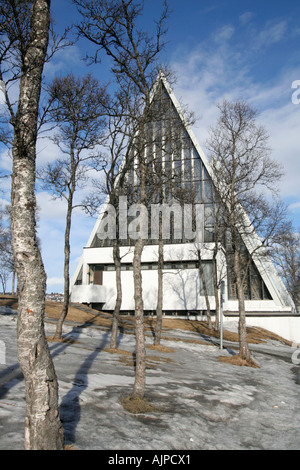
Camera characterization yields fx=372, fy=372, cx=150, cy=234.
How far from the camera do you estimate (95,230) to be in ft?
126

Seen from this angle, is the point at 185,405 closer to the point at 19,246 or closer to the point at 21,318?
the point at 21,318

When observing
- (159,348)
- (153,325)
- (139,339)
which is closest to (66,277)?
(159,348)

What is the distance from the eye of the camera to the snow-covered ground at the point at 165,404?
5879 millimetres

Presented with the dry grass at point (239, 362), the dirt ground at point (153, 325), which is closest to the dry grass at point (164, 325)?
the dirt ground at point (153, 325)

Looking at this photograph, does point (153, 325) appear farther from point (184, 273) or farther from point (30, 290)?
point (30, 290)

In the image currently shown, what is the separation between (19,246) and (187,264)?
1226 inches

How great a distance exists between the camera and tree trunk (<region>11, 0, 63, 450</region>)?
4.43 metres

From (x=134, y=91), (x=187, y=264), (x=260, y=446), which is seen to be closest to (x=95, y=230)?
(x=187, y=264)

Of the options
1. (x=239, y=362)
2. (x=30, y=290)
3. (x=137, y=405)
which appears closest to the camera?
(x=30, y=290)

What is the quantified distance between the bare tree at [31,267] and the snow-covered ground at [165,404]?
833 millimetres

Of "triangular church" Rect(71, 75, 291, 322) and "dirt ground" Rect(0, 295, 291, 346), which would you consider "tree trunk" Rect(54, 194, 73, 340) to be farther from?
"triangular church" Rect(71, 75, 291, 322)

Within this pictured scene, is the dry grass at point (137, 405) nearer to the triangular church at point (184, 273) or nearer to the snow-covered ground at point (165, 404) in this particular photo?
the snow-covered ground at point (165, 404)

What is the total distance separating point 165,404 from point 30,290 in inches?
190

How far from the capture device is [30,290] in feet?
15.2
